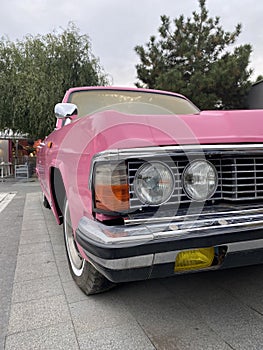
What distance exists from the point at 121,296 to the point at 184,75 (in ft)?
38.2

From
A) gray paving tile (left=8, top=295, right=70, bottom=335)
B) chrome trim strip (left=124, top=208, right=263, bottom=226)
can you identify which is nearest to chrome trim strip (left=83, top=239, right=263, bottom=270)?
chrome trim strip (left=124, top=208, right=263, bottom=226)

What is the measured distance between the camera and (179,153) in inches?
57.1

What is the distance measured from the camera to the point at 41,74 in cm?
1270

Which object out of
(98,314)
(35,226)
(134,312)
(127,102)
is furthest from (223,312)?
(35,226)

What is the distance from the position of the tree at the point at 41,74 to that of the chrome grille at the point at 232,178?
39.6ft

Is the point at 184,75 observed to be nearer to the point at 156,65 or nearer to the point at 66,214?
the point at 156,65

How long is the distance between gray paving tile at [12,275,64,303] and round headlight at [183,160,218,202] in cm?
132

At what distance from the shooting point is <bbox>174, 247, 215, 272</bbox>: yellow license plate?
4.57ft

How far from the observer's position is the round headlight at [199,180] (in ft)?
4.96

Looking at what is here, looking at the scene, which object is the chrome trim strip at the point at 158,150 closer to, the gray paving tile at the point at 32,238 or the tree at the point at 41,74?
the gray paving tile at the point at 32,238

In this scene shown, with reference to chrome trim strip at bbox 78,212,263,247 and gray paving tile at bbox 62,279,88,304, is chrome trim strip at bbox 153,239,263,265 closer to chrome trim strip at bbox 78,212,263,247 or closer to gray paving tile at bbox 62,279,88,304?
chrome trim strip at bbox 78,212,263,247

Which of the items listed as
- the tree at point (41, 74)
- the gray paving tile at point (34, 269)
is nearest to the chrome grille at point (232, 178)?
the gray paving tile at point (34, 269)

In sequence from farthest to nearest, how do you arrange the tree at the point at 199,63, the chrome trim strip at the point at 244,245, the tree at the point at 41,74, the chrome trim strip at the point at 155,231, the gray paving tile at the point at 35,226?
the tree at the point at 41,74 < the tree at the point at 199,63 < the gray paving tile at the point at 35,226 < the chrome trim strip at the point at 244,245 < the chrome trim strip at the point at 155,231

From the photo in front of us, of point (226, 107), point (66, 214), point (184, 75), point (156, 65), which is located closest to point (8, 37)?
point (156, 65)
